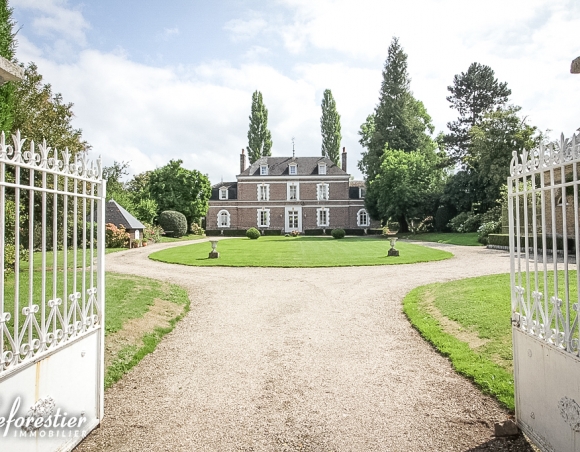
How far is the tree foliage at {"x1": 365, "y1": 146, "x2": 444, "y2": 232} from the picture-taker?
37.2 metres

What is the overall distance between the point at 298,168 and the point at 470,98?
20.0 m

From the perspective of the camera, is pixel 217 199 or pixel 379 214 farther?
pixel 217 199

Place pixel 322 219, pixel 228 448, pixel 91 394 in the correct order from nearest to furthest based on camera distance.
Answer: pixel 228 448 < pixel 91 394 < pixel 322 219

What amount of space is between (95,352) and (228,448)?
153 cm

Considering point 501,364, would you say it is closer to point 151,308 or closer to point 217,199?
point 151,308

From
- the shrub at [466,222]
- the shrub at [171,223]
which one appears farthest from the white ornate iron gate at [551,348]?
the shrub at [171,223]

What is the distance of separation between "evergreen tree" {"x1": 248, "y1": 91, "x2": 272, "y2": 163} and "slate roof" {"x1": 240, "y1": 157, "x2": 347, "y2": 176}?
265 inches

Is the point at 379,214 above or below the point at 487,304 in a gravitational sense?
above

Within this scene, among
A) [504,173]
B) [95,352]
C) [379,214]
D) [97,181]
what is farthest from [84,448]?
[379,214]

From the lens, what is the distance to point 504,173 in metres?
30.1

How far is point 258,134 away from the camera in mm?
57219

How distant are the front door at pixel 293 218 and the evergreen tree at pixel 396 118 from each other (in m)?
8.96

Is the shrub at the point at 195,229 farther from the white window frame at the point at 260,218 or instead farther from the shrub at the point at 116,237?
the shrub at the point at 116,237

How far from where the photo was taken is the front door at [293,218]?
49.5m
